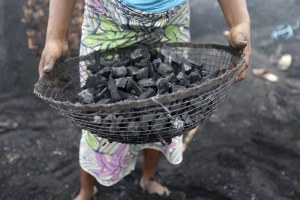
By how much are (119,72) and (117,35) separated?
0.91 ft

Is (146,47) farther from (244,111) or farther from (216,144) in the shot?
(244,111)

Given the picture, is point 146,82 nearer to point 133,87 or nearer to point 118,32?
point 133,87

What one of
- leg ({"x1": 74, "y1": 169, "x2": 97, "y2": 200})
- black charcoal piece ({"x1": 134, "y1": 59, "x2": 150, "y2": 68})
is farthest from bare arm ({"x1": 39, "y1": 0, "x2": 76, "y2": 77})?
leg ({"x1": 74, "y1": 169, "x2": 97, "y2": 200})

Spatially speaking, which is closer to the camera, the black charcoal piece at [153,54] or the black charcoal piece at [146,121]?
the black charcoal piece at [146,121]

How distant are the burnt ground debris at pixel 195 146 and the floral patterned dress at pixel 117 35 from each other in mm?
489

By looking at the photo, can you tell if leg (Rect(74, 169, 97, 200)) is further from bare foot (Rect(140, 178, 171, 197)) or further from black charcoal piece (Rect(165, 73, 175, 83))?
black charcoal piece (Rect(165, 73, 175, 83))

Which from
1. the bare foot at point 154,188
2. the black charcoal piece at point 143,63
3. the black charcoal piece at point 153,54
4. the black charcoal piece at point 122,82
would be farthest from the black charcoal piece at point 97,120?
the bare foot at point 154,188

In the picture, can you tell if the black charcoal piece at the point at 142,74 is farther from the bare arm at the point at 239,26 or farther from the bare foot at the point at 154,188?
the bare foot at the point at 154,188

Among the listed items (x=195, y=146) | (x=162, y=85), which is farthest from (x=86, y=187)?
(x=162, y=85)

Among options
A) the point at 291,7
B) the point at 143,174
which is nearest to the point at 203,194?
the point at 143,174

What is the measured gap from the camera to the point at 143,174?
267 centimetres

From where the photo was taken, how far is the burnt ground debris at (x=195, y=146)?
2641 mm

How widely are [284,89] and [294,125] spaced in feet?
1.72

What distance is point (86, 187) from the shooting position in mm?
2451
